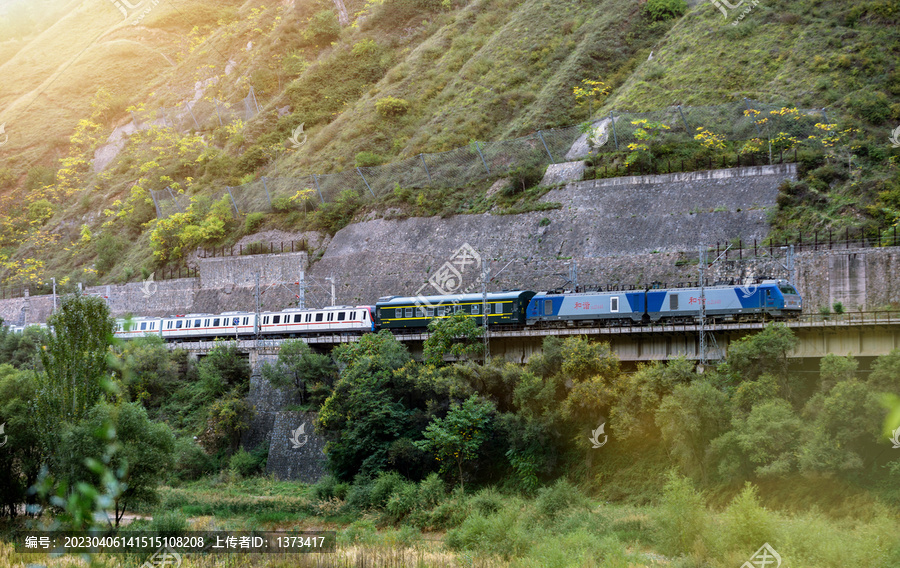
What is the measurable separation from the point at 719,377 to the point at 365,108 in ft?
180

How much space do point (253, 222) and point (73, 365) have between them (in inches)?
1397

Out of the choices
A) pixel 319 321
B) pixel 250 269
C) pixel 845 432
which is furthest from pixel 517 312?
pixel 250 269

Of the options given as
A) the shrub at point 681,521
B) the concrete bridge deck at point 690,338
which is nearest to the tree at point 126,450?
the concrete bridge deck at point 690,338

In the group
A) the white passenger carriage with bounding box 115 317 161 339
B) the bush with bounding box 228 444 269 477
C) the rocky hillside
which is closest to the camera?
the bush with bounding box 228 444 269 477

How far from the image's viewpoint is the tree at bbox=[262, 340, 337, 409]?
43.0 metres

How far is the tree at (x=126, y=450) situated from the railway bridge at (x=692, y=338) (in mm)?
15486

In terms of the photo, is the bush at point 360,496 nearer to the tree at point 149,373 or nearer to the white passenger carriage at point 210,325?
the white passenger carriage at point 210,325

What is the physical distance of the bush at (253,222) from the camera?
64.9 metres

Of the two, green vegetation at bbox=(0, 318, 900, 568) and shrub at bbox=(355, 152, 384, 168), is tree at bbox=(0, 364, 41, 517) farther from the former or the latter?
shrub at bbox=(355, 152, 384, 168)

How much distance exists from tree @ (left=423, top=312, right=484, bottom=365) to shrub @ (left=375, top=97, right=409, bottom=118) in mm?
39221

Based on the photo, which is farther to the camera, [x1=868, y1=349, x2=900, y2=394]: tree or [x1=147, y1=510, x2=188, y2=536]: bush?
[x1=147, y1=510, x2=188, y2=536]: bush

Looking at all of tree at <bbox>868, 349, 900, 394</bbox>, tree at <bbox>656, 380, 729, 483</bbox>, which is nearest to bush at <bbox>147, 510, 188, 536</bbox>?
tree at <bbox>656, 380, 729, 483</bbox>

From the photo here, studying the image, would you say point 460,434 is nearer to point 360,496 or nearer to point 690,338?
point 360,496

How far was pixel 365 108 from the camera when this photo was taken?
77.3 m
